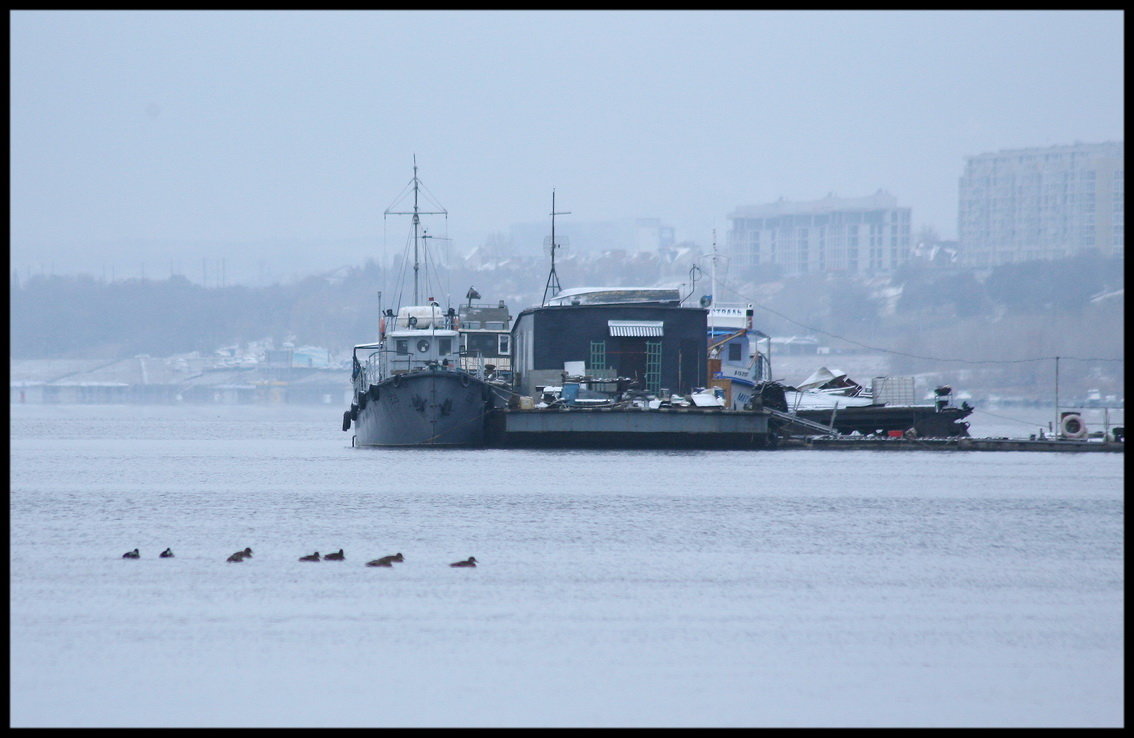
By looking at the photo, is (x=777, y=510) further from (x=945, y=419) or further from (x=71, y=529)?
(x=945, y=419)

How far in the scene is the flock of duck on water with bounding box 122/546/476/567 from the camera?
84.9 feet

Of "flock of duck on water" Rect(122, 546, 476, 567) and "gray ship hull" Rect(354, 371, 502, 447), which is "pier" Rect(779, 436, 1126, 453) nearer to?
"gray ship hull" Rect(354, 371, 502, 447)

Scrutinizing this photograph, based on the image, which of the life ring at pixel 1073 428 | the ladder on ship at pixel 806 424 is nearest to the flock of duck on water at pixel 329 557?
the ladder on ship at pixel 806 424

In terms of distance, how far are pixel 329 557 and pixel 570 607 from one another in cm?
563

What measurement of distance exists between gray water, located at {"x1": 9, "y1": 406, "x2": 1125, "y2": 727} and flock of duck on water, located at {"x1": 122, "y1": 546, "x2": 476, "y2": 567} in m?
0.30

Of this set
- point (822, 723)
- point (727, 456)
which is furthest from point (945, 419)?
point (822, 723)

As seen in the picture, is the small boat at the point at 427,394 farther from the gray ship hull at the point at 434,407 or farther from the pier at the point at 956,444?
the pier at the point at 956,444

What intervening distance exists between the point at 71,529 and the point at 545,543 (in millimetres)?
9368

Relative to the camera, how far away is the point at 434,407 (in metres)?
52.0

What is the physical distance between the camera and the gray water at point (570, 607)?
16.9 metres

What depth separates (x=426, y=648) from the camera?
63.3ft

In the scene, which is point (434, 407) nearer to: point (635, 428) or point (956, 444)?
point (635, 428)

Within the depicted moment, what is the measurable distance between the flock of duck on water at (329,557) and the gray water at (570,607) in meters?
0.30

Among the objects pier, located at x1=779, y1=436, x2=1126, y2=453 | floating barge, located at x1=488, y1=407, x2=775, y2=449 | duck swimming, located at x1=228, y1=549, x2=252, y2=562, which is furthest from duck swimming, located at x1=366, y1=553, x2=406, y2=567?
pier, located at x1=779, y1=436, x2=1126, y2=453
